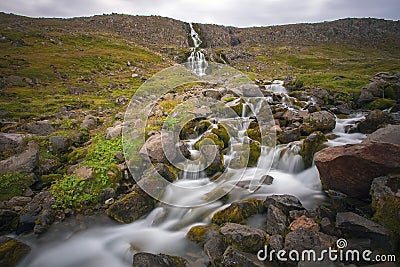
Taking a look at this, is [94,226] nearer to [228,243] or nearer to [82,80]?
[228,243]

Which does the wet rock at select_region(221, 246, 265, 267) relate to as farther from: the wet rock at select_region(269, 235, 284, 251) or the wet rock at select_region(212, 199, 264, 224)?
the wet rock at select_region(212, 199, 264, 224)

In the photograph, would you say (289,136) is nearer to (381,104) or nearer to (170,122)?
(170,122)

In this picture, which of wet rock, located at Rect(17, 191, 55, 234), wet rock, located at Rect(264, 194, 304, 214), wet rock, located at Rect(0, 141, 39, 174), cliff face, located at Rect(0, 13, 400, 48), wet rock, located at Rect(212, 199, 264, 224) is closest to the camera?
wet rock, located at Rect(264, 194, 304, 214)

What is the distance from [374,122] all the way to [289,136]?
385 centimetres

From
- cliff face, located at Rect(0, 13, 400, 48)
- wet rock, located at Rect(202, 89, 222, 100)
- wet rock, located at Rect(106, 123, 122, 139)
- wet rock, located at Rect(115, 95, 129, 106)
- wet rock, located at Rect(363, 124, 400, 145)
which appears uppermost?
cliff face, located at Rect(0, 13, 400, 48)

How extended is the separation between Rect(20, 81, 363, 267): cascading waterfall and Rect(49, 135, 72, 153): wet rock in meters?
4.41

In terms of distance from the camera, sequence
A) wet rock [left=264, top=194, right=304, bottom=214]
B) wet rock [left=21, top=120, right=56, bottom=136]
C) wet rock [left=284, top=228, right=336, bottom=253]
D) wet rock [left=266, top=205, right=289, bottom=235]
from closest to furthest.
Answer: wet rock [left=284, top=228, right=336, bottom=253] → wet rock [left=266, top=205, right=289, bottom=235] → wet rock [left=264, top=194, right=304, bottom=214] → wet rock [left=21, top=120, right=56, bottom=136]

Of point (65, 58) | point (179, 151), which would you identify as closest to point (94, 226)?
point (179, 151)

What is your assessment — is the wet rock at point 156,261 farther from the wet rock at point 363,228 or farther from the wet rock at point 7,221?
the wet rock at point 7,221

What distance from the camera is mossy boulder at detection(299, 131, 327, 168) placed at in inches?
349

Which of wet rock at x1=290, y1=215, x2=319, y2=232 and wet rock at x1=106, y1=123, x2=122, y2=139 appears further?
wet rock at x1=106, y1=123, x2=122, y2=139

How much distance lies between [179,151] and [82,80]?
64.0ft

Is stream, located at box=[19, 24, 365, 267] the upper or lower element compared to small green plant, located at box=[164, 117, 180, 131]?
lower

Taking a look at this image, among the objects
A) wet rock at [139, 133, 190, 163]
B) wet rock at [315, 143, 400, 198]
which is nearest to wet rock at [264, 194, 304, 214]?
wet rock at [315, 143, 400, 198]
